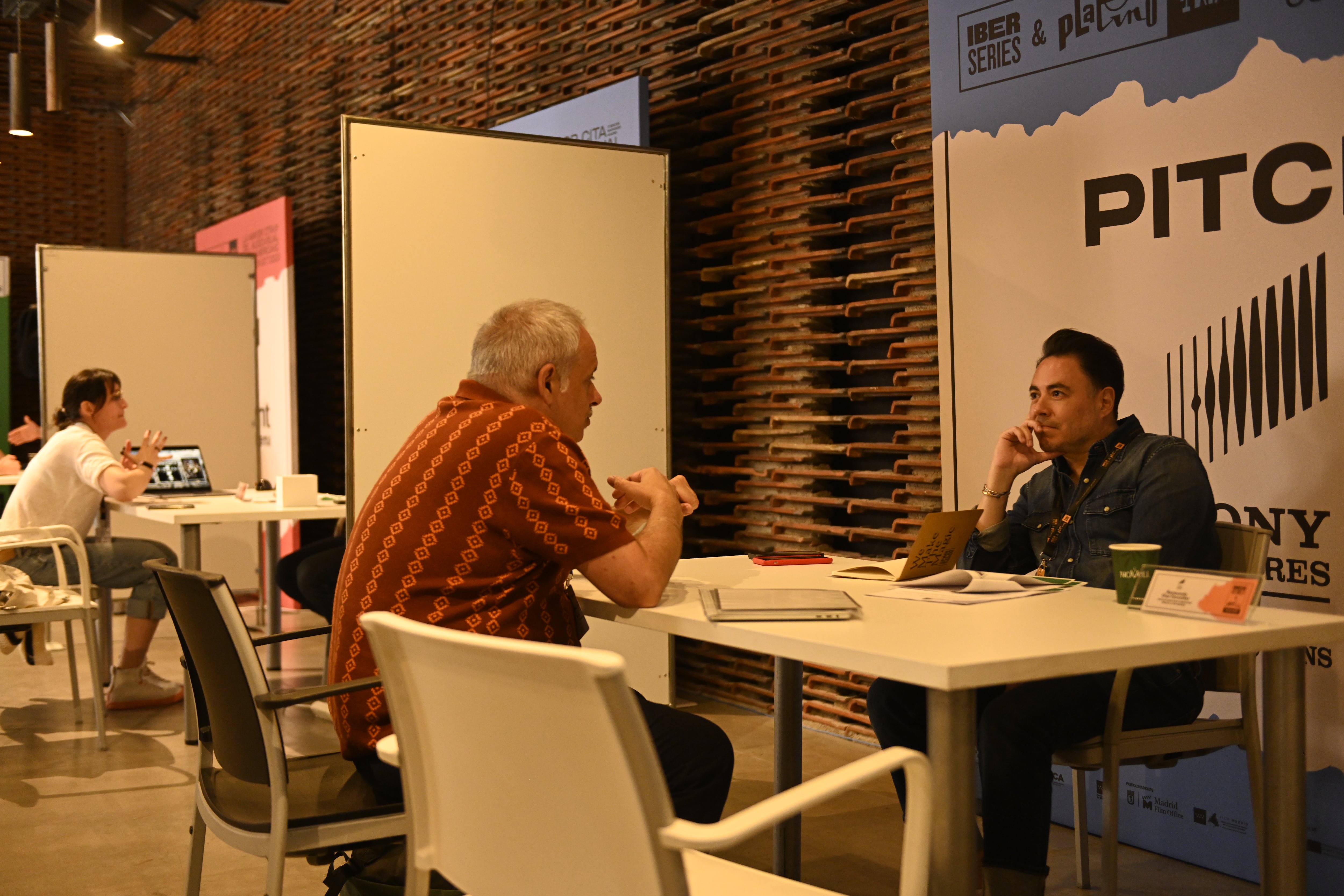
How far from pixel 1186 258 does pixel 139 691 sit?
427cm

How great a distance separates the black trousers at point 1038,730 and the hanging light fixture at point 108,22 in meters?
6.06

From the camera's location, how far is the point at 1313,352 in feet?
8.88

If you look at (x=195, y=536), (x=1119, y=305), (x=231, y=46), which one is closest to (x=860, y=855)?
(x=1119, y=305)

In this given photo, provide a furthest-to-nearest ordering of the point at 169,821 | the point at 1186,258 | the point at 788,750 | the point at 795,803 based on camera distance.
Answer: the point at 169,821, the point at 1186,258, the point at 788,750, the point at 795,803

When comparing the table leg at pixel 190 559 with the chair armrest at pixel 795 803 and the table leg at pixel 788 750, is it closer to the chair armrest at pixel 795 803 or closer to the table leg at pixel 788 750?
the table leg at pixel 788 750

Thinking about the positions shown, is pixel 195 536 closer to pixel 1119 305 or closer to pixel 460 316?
pixel 460 316

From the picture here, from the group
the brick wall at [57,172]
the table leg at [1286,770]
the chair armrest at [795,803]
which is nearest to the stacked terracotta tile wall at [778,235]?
the table leg at [1286,770]

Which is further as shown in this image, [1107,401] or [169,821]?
[169,821]

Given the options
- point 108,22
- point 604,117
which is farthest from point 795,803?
point 108,22

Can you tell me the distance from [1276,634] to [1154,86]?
1.83 meters

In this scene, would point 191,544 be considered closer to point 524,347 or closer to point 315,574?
point 315,574

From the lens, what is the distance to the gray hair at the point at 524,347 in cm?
217

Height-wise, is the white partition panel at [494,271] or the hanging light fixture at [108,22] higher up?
the hanging light fixture at [108,22]

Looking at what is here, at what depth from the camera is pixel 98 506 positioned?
481 cm
